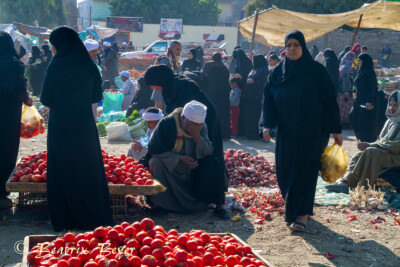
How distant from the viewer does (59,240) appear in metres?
2.95

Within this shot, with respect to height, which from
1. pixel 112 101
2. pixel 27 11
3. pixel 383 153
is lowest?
pixel 112 101

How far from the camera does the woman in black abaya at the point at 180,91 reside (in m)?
5.20

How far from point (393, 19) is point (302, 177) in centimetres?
854

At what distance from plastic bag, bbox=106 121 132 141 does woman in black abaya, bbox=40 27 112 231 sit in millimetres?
5026

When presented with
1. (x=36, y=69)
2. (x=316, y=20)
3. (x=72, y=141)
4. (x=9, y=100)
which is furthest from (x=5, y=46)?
(x=36, y=69)

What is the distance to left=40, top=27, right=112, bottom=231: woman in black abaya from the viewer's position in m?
4.38

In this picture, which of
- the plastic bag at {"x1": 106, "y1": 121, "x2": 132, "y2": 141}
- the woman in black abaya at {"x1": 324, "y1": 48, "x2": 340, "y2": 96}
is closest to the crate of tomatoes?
the plastic bag at {"x1": 106, "y1": 121, "x2": 132, "y2": 141}

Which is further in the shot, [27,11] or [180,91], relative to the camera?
[27,11]

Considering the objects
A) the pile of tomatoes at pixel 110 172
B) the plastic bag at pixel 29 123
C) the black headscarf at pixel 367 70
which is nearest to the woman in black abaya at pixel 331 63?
the black headscarf at pixel 367 70

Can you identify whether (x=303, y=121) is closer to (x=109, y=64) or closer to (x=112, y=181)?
(x=112, y=181)

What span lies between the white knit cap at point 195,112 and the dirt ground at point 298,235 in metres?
1.09

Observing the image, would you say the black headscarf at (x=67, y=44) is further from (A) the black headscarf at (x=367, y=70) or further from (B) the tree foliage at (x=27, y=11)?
(B) the tree foliage at (x=27, y=11)

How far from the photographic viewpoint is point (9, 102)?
204 inches

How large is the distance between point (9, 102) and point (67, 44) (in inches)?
50.1
